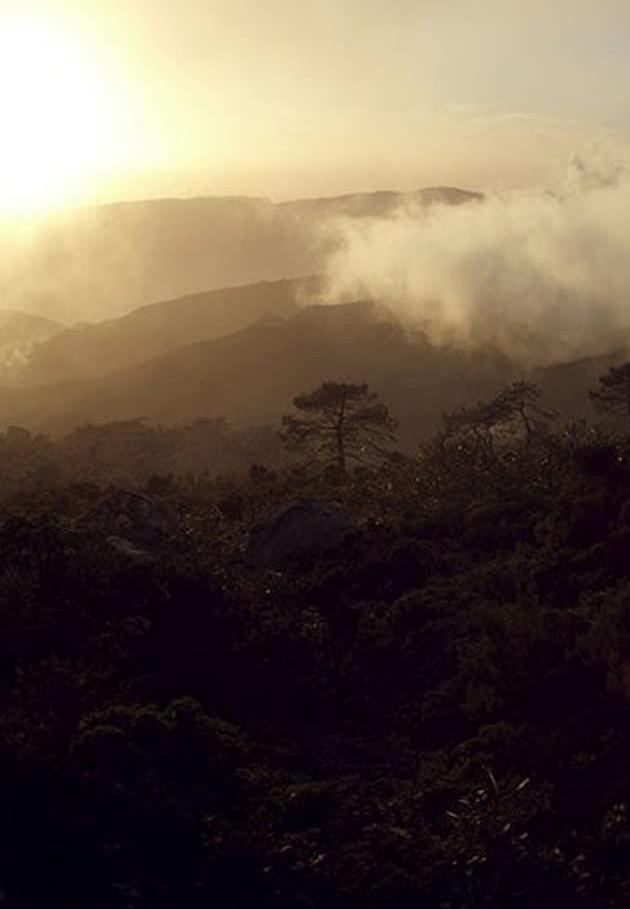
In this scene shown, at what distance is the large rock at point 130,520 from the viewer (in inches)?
1241

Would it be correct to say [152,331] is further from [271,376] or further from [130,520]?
[130,520]

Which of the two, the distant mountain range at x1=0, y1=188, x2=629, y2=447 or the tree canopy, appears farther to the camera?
the distant mountain range at x1=0, y1=188, x2=629, y2=447

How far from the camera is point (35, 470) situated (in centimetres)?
5659

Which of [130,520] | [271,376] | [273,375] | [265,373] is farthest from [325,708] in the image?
[265,373]

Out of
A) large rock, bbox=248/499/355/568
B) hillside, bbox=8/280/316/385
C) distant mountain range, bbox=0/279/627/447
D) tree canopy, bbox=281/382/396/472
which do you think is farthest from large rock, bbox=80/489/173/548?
hillside, bbox=8/280/316/385

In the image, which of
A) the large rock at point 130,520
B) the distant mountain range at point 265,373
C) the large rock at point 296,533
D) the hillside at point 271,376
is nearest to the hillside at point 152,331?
the distant mountain range at point 265,373

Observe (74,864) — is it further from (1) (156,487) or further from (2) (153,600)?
(1) (156,487)

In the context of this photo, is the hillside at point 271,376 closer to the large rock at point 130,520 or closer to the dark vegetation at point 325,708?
the large rock at point 130,520

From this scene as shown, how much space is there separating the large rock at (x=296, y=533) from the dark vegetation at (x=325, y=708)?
0.12 m

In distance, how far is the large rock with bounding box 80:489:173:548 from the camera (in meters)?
31.5

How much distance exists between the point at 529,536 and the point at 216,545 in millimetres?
9246

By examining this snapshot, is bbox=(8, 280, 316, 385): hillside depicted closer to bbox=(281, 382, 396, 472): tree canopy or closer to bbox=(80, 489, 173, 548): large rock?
bbox=(281, 382, 396, 472): tree canopy

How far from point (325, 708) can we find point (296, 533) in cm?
1235

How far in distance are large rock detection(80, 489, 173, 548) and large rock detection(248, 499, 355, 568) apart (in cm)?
289
